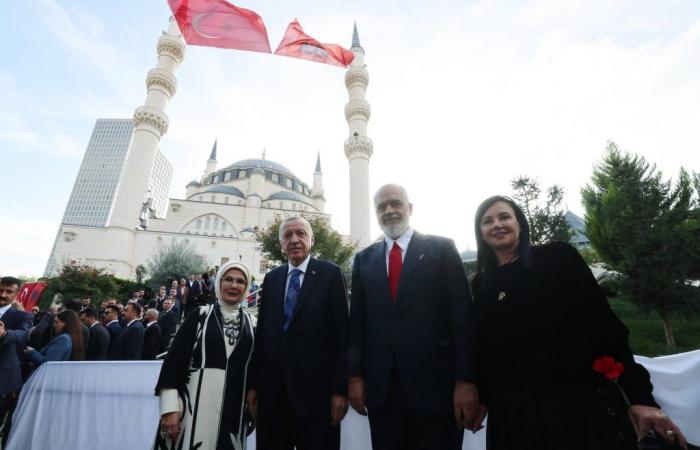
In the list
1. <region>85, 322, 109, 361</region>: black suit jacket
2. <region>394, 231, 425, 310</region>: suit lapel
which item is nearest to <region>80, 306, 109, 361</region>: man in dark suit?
<region>85, 322, 109, 361</region>: black suit jacket

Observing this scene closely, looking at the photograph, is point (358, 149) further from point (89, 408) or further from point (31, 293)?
point (89, 408)

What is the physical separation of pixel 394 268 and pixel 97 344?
20.5 feet

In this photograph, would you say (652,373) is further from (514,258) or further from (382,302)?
(382,302)

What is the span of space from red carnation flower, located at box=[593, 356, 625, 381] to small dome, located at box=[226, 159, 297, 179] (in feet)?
169

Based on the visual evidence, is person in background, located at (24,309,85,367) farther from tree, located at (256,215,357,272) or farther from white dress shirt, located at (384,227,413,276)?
tree, located at (256,215,357,272)

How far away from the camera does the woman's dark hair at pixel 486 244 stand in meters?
2.18

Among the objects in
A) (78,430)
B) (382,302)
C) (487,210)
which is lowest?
(78,430)

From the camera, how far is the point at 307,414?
217 cm

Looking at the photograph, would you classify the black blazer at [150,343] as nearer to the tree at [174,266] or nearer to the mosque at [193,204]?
the tree at [174,266]

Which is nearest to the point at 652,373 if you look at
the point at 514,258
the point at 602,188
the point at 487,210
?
the point at 514,258

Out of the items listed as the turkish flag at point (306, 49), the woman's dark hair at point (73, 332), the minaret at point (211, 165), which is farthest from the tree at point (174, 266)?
the minaret at point (211, 165)

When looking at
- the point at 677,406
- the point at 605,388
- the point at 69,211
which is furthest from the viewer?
the point at 69,211

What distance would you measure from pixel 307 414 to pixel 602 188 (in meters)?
17.6

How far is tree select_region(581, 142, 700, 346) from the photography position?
33.0ft
